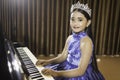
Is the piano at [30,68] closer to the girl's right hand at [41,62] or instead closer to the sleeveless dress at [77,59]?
the girl's right hand at [41,62]

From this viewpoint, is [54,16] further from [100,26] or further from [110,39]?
[110,39]

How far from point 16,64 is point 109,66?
3771 mm

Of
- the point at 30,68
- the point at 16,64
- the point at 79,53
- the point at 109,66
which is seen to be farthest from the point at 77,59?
the point at 109,66

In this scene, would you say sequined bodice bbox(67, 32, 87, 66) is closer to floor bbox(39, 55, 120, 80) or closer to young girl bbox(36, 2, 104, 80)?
young girl bbox(36, 2, 104, 80)

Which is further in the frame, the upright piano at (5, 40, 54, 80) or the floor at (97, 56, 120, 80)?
the floor at (97, 56, 120, 80)

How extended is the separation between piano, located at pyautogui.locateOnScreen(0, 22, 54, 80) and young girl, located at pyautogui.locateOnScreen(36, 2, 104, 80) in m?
0.11

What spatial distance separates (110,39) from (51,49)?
64.5 inches

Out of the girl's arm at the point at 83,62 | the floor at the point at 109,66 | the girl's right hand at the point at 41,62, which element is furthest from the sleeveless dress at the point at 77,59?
the floor at the point at 109,66

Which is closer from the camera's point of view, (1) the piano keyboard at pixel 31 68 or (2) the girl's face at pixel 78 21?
(1) the piano keyboard at pixel 31 68

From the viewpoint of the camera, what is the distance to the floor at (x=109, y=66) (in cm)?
452

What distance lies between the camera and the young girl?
2.32m

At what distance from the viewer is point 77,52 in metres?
2.48

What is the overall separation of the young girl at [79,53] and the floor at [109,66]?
6.51ft

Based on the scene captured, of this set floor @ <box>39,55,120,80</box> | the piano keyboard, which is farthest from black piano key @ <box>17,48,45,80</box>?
floor @ <box>39,55,120,80</box>
